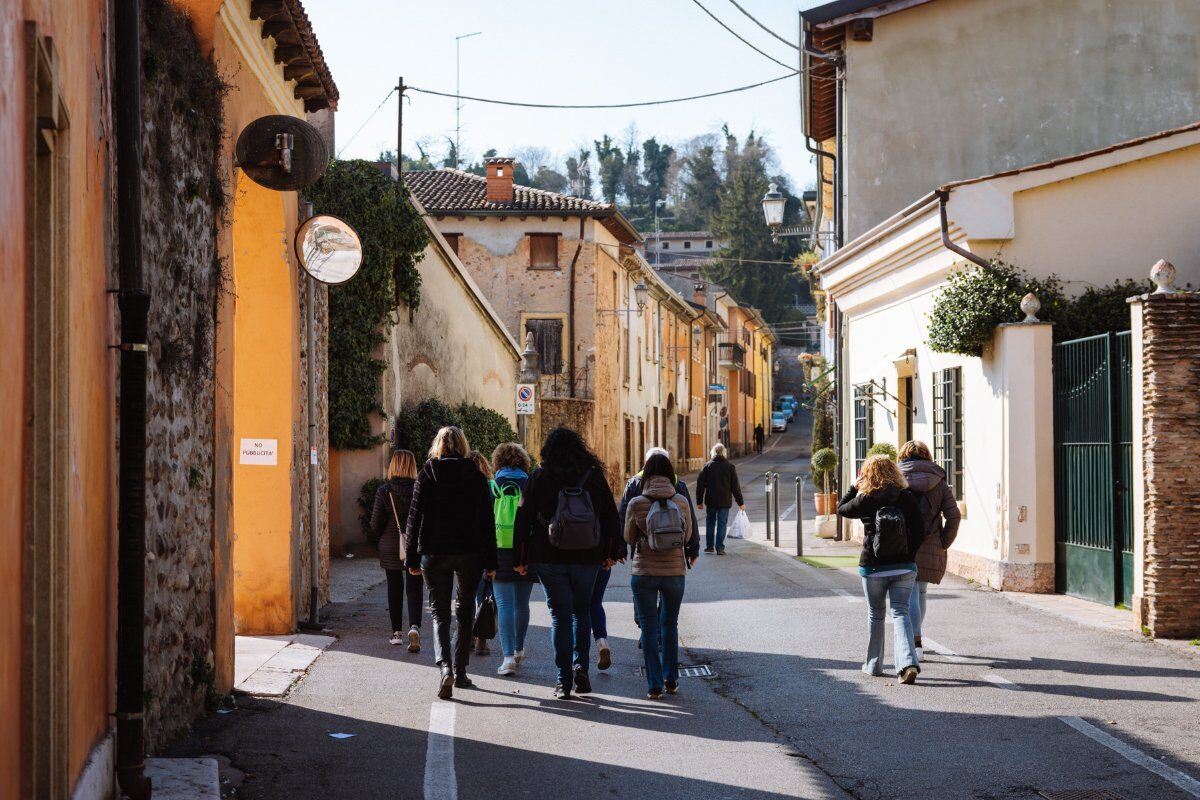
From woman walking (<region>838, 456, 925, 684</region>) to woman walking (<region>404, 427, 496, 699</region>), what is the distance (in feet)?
8.55

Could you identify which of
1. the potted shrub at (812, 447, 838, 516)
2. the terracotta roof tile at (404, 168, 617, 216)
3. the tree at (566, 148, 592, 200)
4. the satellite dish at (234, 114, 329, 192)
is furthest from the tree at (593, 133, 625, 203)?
the satellite dish at (234, 114, 329, 192)

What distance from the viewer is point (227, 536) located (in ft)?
31.8

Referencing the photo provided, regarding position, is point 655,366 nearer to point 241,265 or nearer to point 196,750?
point 241,265

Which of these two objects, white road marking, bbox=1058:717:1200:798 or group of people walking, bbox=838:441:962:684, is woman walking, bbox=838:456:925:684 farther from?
white road marking, bbox=1058:717:1200:798

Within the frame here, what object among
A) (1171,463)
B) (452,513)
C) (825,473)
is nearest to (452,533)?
(452,513)

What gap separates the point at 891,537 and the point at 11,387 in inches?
270

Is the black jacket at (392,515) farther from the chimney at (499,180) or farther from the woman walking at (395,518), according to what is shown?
the chimney at (499,180)

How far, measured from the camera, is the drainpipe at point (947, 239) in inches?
612

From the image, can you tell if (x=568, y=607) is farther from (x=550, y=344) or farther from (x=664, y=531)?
(x=550, y=344)

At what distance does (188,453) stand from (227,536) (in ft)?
3.82

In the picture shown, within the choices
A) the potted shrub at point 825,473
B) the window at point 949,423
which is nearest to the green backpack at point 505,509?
the window at point 949,423

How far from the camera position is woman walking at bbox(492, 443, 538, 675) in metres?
10.5

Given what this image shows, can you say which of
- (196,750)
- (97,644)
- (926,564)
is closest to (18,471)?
(97,644)

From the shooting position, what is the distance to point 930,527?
34.6ft
